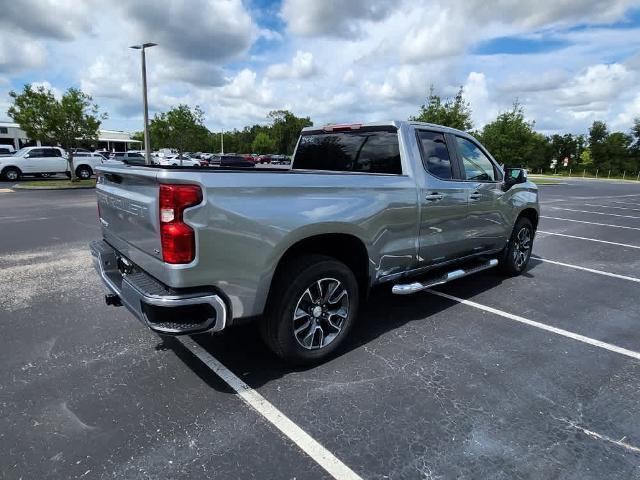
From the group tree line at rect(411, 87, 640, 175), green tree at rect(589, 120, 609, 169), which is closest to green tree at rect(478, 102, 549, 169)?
tree line at rect(411, 87, 640, 175)

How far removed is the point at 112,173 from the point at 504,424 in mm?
3335

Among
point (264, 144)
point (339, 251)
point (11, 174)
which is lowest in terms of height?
point (11, 174)

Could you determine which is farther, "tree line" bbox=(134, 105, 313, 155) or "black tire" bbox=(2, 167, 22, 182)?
"tree line" bbox=(134, 105, 313, 155)

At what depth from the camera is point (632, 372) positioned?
10.9 feet

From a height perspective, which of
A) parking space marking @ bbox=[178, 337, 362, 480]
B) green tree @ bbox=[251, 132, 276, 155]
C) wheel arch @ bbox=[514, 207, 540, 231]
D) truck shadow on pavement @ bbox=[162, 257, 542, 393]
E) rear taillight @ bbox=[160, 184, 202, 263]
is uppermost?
green tree @ bbox=[251, 132, 276, 155]

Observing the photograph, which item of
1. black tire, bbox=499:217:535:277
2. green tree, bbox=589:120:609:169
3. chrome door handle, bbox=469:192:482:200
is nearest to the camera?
chrome door handle, bbox=469:192:482:200

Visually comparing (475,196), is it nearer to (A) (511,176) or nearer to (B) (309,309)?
(A) (511,176)

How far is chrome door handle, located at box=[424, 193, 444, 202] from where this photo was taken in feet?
13.0

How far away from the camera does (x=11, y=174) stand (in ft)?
73.9

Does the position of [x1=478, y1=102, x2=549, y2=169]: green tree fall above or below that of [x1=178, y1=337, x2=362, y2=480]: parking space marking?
above

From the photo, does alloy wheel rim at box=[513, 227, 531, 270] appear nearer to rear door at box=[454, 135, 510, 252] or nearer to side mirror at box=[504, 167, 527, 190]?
rear door at box=[454, 135, 510, 252]

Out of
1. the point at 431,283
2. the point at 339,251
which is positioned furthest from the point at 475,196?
the point at 339,251

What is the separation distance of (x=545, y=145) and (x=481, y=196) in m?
82.8

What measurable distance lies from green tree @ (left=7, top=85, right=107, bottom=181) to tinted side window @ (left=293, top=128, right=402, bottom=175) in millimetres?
20416
